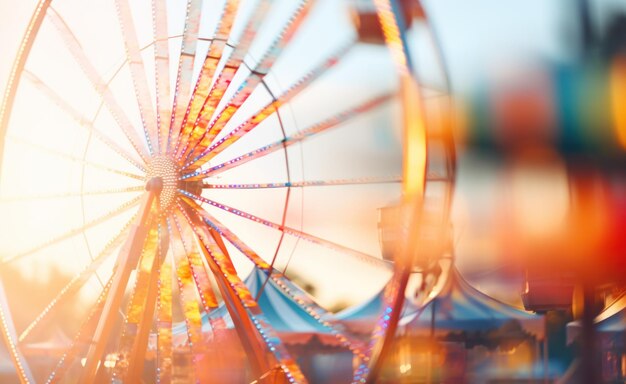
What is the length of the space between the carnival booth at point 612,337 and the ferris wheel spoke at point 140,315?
9.94 ft

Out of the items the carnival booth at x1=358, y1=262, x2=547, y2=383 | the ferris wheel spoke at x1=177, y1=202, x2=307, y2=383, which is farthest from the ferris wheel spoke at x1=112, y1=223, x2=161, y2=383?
the carnival booth at x1=358, y1=262, x2=547, y2=383

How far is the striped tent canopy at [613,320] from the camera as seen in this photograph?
19.6 feet

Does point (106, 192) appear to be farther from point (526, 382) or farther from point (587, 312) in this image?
point (587, 312)

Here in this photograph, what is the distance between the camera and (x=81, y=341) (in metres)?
5.74

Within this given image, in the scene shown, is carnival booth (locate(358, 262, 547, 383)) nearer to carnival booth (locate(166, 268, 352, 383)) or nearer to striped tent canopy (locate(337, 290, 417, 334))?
striped tent canopy (locate(337, 290, 417, 334))

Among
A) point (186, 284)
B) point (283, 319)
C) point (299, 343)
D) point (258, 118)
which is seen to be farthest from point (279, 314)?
point (258, 118)

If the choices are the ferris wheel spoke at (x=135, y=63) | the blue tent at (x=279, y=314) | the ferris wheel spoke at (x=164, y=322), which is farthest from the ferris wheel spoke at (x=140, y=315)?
the blue tent at (x=279, y=314)

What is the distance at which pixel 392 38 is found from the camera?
15.1ft

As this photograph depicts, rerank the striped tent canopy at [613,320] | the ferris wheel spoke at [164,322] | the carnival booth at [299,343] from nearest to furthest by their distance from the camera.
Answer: the ferris wheel spoke at [164,322]
the striped tent canopy at [613,320]
the carnival booth at [299,343]

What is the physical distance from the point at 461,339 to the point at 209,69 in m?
3.06

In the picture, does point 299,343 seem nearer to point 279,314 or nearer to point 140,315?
point 279,314

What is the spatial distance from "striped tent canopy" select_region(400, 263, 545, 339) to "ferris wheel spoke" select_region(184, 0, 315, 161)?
2.28 meters

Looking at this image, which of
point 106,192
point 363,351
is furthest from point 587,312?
point 106,192

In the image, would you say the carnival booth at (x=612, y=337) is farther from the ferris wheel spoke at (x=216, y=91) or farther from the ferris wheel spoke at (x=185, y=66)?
the ferris wheel spoke at (x=185, y=66)
